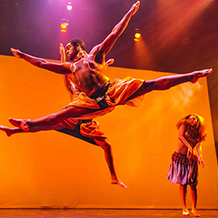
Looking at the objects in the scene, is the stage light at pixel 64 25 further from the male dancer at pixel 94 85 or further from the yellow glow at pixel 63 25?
the male dancer at pixel 94 85

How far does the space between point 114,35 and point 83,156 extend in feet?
8.71

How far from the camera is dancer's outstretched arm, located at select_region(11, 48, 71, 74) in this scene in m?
2.72

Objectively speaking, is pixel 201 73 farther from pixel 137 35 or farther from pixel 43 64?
pixel 137 35

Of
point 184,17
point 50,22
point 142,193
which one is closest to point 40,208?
point 142,193

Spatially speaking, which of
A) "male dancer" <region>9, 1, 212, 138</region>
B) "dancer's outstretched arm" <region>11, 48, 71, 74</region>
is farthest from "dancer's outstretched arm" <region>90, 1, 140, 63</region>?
"dancer's outstretched arm" <region>11, 48, 71, 74</region>

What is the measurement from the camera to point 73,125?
3227 millimetres

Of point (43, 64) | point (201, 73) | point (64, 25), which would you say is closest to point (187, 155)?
point (201, 73)

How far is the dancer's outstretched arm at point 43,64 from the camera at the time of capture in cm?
272

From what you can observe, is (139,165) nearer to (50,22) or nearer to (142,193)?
(142,193)

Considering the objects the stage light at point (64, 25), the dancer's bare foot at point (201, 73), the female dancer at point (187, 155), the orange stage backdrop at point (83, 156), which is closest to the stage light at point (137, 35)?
the orange stage backdrop at point (83, 156)

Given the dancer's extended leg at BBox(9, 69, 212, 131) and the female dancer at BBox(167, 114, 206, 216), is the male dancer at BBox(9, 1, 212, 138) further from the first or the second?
the female dancer at BBox(167, 114, 206, 216)

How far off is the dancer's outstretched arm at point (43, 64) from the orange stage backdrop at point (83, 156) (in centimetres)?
203

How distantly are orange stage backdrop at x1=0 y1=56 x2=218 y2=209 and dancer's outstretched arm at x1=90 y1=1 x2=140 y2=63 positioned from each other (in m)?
2.22

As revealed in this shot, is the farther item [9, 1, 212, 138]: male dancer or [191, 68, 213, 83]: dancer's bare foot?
[9, 1, 212, 138]: male dancer
